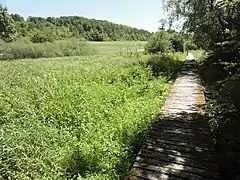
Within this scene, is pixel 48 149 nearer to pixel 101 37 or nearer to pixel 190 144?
pixel 190 144

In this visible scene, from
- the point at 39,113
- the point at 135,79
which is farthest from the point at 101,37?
the point at 39,113

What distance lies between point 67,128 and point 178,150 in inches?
118

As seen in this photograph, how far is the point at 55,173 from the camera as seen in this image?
4.01m

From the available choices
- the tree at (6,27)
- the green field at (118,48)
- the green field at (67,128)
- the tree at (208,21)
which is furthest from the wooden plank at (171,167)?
the tree at (6,27)

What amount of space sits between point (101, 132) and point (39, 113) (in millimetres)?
1881

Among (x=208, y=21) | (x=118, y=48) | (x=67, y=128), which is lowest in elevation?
(x=67, y=128)

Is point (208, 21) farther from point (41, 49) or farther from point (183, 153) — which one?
point (41, 49)

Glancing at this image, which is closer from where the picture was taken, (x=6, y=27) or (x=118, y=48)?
A: (x=6, y=27)

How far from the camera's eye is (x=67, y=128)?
5.86 m

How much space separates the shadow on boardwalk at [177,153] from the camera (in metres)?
3.37

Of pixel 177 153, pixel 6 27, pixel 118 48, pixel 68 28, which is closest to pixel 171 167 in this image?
pixel 177 153

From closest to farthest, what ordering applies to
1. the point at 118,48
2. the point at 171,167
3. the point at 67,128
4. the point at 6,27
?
the point at 171,167 < the point at 67,128 < the point at 6,27 < the point at 118,48

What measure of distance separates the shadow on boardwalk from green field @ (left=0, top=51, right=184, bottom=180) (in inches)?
21.6

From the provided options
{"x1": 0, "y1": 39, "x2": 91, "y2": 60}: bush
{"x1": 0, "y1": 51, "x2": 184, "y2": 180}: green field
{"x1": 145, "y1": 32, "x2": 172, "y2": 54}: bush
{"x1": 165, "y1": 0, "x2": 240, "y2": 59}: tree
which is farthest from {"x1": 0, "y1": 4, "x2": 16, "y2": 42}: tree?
{"x1": 0, "y1": 51, "x2": 184, "y2": 180}: green field
